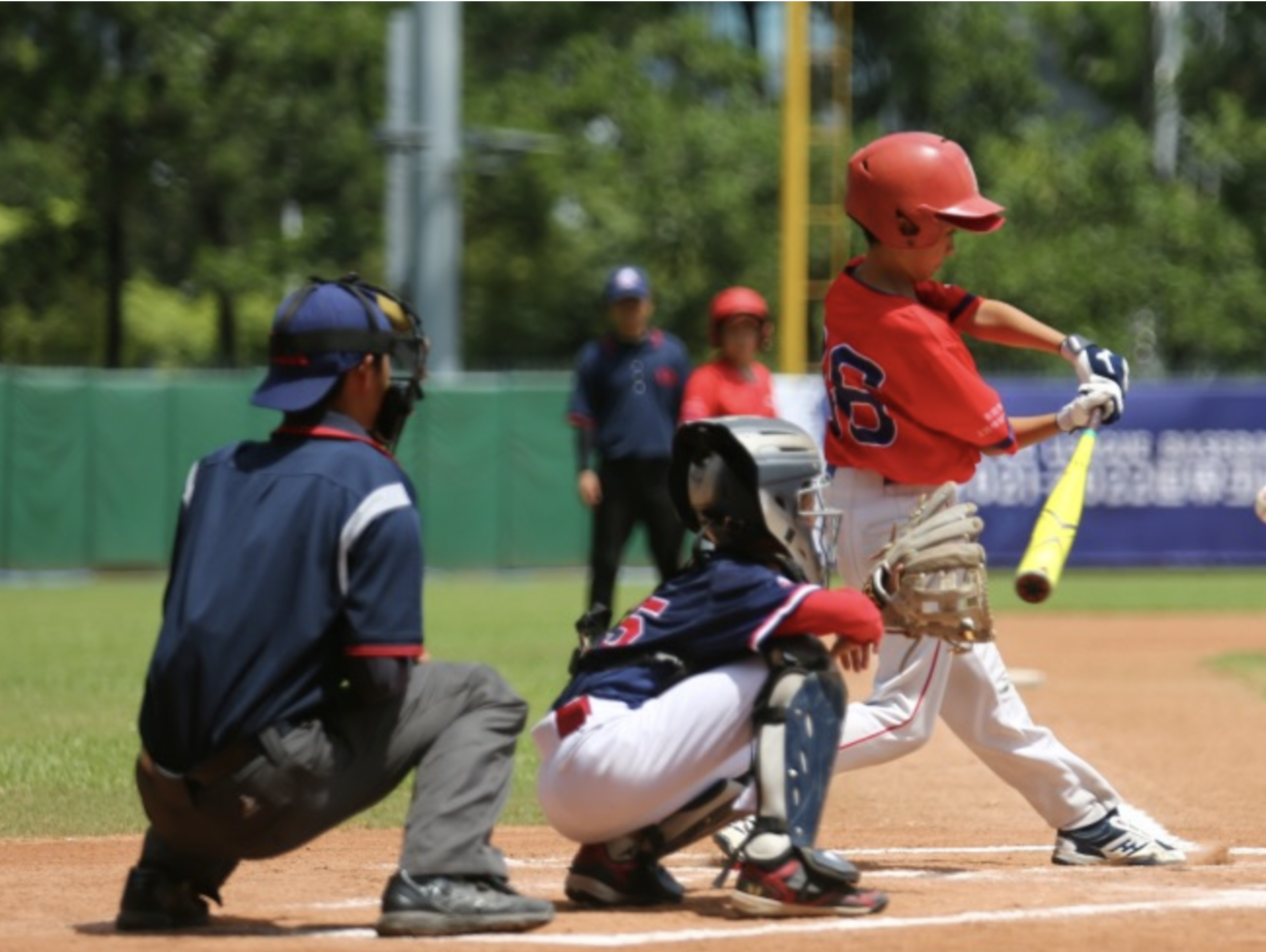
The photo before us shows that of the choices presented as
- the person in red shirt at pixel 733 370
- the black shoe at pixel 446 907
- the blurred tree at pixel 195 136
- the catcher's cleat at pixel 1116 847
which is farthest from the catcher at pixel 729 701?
the blurred tree at pixel 195 136

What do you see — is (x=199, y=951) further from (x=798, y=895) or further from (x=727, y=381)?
(x=727, y=381)

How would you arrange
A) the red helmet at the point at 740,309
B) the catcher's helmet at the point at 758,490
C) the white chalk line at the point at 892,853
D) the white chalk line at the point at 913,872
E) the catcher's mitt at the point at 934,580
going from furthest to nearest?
the red helmet at the point at 740,309
the white chalk line at the point at 892,853
the white chalk line at the point at 913,872
the catcher's mitt at the point at 934,580
the catcher's helmet at the point at 758,490

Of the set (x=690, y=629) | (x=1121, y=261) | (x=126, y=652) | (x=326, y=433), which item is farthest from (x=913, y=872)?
(x=1121, y=261)

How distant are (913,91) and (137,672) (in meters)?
27.6

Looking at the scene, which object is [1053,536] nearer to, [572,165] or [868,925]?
[868,925]

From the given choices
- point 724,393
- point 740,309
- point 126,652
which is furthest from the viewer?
point 126,652

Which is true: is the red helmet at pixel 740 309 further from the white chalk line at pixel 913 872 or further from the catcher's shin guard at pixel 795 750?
the catcher's shin guard at pixel 795 750

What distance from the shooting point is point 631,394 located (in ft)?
42.9

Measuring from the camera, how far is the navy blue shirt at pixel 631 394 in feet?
42.7

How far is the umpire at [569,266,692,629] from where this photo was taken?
12953mm

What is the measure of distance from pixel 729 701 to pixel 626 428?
7532 mm

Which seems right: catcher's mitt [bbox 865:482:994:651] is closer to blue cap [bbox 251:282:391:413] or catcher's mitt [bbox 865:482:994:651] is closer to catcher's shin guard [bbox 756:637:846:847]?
catcher's shin guard [bbox 756:637:846:847]

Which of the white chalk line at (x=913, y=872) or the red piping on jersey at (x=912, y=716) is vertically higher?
the red piping on jersey at (x=912, y=716)

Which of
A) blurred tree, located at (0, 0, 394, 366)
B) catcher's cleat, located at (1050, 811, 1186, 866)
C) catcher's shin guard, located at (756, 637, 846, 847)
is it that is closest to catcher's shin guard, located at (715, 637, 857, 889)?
catcher's shin guard, located at (756, 637, 846, 847)
